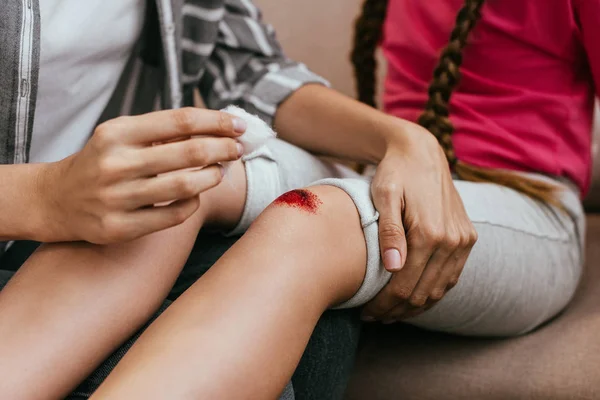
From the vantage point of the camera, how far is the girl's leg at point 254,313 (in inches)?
14.9

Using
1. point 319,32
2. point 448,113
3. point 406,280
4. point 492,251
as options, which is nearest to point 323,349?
point 406,280

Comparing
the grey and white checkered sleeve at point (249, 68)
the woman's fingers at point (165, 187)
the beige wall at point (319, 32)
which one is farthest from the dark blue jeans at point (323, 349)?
the beige wall at point (319, 32)

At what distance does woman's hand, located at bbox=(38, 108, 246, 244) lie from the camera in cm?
40

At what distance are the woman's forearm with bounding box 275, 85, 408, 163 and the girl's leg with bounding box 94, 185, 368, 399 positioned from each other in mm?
172

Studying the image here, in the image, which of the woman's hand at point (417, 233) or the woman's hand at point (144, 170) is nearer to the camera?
the woman's hand at point (144, 170)

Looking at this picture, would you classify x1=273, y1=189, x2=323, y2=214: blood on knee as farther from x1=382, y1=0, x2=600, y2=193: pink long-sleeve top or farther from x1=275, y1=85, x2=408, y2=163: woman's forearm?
x1=382, y1=0, x2=600, y2=193: pink long-sleeve top

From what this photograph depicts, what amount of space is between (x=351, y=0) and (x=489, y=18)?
1.61ft

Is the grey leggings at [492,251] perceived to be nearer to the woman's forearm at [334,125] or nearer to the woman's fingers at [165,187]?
the woman's forearm at [334,125]

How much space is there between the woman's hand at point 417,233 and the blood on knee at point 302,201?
0.06m

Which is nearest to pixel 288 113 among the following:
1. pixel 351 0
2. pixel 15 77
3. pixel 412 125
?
pixel 412 125

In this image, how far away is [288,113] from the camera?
0.74 m

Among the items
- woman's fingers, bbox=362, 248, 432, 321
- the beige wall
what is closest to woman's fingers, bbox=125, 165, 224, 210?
woman's fingers, bbox=362, 248, 432, 321

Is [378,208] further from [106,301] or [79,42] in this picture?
[79,42]

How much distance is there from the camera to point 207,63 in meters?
0.81
